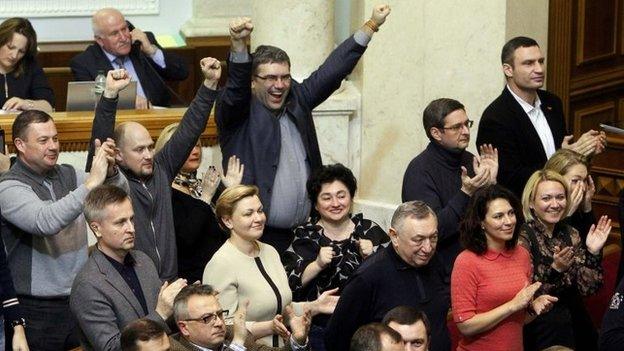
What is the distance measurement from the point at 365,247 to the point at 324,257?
23 cm

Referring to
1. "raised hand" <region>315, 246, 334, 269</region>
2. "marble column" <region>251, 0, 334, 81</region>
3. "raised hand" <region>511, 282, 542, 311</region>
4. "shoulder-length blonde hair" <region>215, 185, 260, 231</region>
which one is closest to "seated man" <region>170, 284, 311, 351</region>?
"shoulder-length blonde hair" <region>215, 185, 260, 231</region>

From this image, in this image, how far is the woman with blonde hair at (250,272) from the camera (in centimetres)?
626

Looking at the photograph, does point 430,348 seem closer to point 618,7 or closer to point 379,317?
point 379,317

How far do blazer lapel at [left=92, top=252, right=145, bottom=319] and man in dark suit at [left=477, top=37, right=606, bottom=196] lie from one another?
2.16m

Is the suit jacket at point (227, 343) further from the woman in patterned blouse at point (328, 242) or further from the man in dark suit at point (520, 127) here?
the man in dark suit at point (520, 127)

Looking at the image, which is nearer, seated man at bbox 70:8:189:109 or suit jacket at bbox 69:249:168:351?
suit jacket at bbox 69:249:168:351

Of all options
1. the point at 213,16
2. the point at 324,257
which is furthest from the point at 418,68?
the point at 213,16

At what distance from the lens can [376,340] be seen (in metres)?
5.52

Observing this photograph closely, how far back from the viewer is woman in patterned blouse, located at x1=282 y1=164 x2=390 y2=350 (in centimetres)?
665

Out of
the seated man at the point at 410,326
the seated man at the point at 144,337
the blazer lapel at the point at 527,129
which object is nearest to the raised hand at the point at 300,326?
the seated man at the point at 410,326

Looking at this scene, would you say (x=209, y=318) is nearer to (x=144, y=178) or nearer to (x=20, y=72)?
(x=144, y=178)

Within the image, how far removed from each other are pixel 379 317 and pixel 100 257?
112 cm

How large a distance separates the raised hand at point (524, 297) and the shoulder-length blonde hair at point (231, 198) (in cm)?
113

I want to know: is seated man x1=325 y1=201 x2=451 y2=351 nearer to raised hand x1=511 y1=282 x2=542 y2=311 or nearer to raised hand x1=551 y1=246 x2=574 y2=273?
raised hand x1=511 y1=282 x2=542 y2=311
